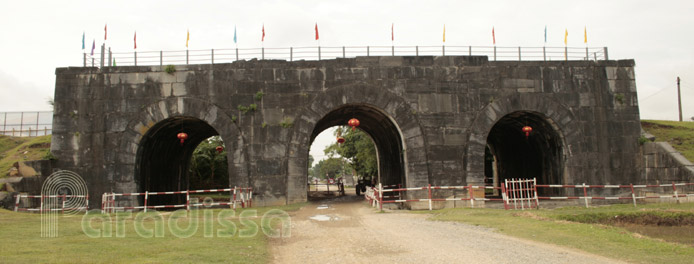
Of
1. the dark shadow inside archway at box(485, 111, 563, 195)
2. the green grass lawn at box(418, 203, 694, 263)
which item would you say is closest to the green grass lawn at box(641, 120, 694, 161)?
the dark shadow inside archway at box(485, 111, 563, 195)

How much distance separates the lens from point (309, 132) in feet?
61.7

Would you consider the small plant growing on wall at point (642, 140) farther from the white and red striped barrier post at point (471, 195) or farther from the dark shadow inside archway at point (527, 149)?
the white and red striped barrier post at point (471, 195)

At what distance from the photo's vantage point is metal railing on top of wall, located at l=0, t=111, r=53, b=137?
28.3 m

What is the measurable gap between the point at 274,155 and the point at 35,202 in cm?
855

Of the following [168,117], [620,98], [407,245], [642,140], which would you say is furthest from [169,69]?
[642,140]

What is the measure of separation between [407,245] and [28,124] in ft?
90.1

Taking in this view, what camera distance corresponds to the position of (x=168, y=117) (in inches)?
740

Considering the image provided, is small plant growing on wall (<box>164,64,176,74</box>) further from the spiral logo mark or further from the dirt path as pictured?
the dirt path

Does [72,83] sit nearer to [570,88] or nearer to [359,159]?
[570,88]

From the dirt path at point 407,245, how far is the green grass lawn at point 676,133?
13.6m

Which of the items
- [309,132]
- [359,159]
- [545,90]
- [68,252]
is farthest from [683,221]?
[359,159]

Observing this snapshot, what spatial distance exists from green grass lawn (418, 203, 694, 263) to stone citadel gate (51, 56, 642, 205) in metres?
3.64

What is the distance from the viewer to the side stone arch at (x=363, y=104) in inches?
734

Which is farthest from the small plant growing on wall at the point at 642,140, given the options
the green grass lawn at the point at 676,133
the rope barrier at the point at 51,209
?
the rope barrier at the point at 51,209
